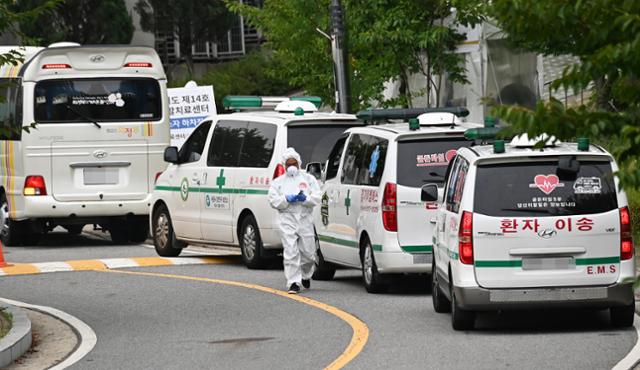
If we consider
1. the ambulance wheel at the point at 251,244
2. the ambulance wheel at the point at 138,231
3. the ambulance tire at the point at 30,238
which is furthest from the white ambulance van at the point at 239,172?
the ambulance tire at the point at 30,238

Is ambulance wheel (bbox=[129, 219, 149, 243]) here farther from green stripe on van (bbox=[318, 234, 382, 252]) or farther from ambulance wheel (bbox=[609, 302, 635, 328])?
ambulance wheel (bbox=[609, 302, 635, 328])

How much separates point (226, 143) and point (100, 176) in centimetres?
454

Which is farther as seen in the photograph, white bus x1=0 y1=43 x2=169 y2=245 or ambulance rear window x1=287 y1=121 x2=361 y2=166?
white bus x1=0 y1=43 x2=169 y2=245

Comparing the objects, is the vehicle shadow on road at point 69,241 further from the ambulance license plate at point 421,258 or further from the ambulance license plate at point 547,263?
the ambulance license plate at point 547,263

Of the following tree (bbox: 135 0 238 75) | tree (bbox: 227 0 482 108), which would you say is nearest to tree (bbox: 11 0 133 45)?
tree (bbox: 135 0 238 75)

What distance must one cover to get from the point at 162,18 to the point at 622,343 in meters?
41.2

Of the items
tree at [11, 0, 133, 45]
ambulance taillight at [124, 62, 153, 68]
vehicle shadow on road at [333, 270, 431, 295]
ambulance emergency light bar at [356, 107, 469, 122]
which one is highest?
tree at [11, 0, 133, 45]

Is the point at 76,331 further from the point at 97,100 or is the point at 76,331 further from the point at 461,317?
the point at 97,100

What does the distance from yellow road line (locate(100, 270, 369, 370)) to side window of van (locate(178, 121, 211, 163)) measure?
2050 mm

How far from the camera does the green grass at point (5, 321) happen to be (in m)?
13.4

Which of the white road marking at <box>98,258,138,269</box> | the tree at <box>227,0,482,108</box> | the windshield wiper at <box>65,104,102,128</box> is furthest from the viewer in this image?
the tree at <box>227,0,482,108</box>

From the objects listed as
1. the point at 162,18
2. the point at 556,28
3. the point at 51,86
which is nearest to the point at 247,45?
the point at 162,18

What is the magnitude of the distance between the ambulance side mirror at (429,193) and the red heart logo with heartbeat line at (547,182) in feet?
6.70

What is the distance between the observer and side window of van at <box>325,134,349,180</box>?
59.7ft
